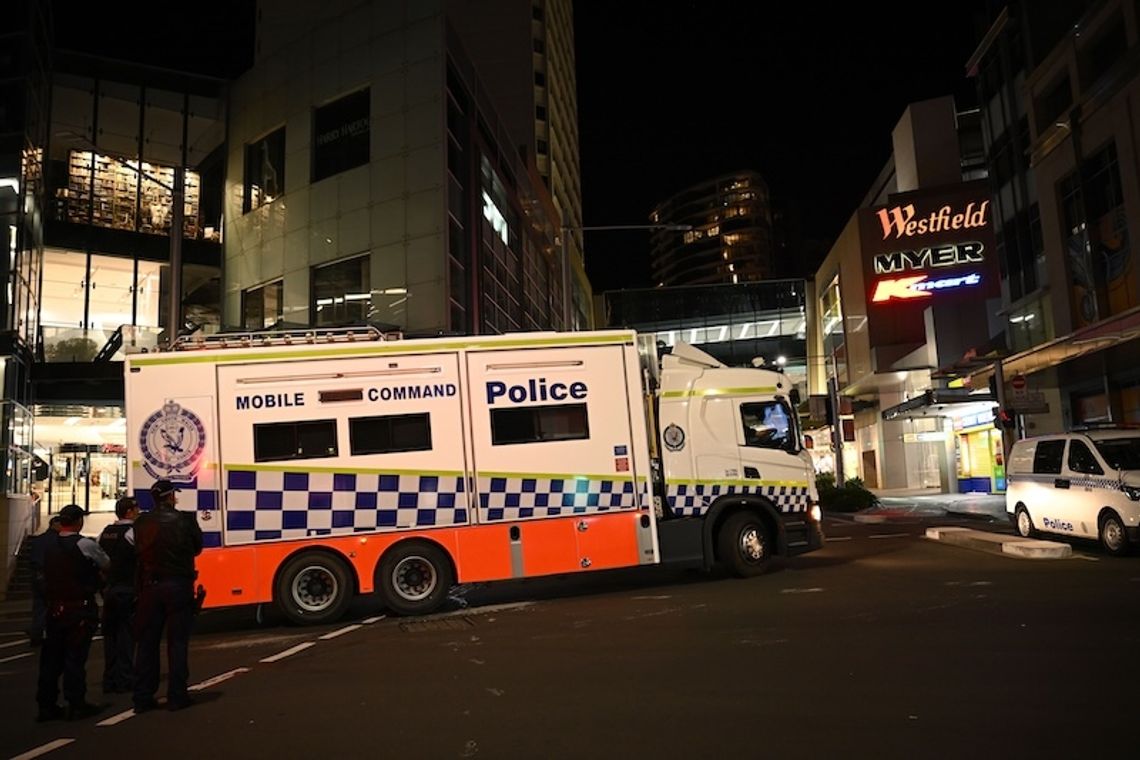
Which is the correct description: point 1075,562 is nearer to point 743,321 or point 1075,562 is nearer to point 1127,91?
point 1127,91

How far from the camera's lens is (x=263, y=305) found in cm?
2789

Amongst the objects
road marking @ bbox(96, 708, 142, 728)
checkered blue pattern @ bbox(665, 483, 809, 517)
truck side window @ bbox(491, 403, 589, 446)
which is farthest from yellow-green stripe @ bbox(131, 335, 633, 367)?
road marking @ bbox(96, 708, 142, 728)

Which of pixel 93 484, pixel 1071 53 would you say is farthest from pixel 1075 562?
pixel 93 484

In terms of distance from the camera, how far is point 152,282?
97.9 ft

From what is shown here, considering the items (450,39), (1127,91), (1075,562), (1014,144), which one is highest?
(450,39)

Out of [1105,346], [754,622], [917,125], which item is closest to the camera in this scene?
[754,622]

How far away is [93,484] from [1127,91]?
103 ft

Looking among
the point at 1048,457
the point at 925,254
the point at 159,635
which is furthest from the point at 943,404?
the point at 159,635

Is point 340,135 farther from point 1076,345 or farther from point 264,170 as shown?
point 1076,345

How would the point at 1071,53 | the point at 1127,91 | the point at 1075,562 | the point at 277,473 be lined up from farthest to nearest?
the point at 1071,53
the point at 1127,91
the point at 1075,562
the point at 277,473

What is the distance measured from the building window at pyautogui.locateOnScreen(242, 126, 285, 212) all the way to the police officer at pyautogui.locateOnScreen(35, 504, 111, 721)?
73.9ft

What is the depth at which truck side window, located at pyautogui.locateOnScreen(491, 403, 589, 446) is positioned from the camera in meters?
11.9

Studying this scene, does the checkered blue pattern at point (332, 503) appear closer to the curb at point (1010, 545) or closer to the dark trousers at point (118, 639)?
the dark trousers at point (118, 639)

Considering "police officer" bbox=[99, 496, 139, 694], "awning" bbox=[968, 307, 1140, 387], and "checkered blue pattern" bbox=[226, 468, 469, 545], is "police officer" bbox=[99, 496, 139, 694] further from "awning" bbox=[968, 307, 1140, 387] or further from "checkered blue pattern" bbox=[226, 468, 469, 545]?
"awning" bbox=[968, 307, 1140, 387]
